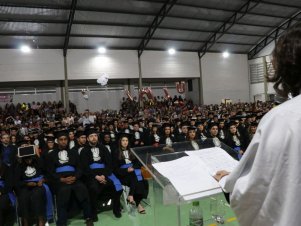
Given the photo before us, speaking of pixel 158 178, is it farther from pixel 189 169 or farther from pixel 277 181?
pixel 277 181

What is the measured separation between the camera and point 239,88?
25.9 meters

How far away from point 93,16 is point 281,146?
53.9 ft

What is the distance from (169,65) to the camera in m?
22.2

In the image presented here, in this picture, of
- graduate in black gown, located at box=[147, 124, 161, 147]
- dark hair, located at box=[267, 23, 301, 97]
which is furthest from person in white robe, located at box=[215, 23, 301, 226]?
graduate in black gown, located at box=[147, 124, 161, 147]

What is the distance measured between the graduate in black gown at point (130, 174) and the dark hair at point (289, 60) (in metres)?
4.82

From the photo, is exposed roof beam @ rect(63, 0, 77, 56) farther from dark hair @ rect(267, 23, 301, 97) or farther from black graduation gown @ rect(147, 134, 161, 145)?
dark hair @ rect(267, 23, 301, 97)

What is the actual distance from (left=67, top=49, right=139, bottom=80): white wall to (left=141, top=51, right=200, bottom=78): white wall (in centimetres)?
87

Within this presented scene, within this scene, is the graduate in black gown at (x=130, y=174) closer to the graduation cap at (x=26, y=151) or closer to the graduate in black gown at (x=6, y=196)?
the graduation cap at (x=26, y=151)

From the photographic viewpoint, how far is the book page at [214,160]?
2047 millimetres

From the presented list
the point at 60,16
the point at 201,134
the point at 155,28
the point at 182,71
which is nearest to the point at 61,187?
the point at 201,134

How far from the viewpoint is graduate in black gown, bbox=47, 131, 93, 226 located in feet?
16.5

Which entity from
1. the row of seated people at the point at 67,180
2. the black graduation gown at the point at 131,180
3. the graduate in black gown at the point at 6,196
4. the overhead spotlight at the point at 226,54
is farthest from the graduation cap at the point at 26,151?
the overhead spotlight at the point at 226,54

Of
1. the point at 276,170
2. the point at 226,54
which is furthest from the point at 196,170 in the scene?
the point at 226,54

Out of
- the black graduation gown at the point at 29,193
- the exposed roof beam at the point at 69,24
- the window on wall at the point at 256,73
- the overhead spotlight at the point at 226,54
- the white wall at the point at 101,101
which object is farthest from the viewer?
the window on wall at the point at 256,73
